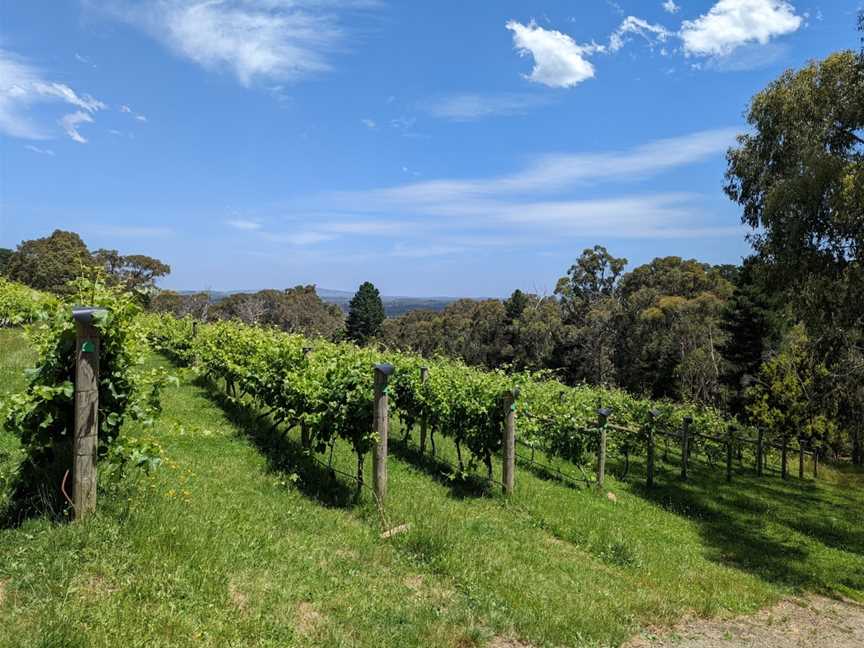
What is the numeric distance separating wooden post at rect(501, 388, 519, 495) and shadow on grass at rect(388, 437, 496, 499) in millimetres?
315

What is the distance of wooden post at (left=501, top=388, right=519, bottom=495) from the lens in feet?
27.0

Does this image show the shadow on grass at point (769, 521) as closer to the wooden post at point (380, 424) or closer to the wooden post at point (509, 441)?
the wooden post at point (509, 441)

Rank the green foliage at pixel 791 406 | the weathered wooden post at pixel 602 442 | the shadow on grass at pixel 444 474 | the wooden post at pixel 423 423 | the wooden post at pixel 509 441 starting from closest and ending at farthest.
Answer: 1. the wooden post at pixel 509 441
2. the shadow on grass at pixel 444 474
3. the wooden post at pixel 423 423
4. the weathered wooden post at pixel 602 442
5. the green foliage at pixel 791 406

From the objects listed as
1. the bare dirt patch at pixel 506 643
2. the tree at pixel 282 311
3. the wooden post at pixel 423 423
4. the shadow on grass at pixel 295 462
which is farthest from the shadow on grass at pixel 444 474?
the tree at pixel 282 311

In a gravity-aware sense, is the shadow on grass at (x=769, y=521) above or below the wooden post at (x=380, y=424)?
below

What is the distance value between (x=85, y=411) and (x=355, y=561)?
249cm

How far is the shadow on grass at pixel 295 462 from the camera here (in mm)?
6727

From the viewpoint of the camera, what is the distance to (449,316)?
247 feet

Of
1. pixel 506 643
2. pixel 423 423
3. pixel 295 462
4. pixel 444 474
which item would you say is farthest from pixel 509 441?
pixel 506 643

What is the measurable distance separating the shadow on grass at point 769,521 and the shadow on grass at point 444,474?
3375 millimetres

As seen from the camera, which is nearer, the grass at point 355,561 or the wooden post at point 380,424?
the grass at point 355,561

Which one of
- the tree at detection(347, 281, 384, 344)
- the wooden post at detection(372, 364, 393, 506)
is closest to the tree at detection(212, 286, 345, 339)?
the tree at detection(347, 281, 384, 344)

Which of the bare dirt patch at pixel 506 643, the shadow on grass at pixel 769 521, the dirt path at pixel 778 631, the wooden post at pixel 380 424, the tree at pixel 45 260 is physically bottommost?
the shadow on grass at pixel 769 521

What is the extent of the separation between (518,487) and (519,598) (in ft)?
14.3
